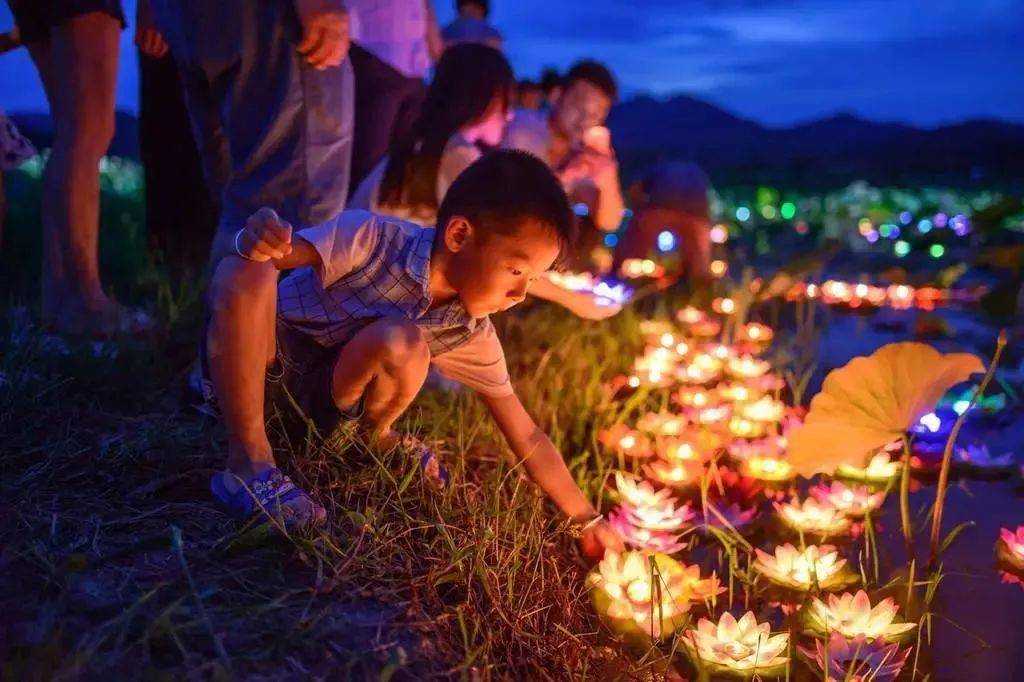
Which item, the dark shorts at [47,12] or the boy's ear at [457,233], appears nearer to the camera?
the boy's ear at [457,233]

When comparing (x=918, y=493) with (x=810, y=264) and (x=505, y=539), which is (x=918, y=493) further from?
(x=810, y=264)

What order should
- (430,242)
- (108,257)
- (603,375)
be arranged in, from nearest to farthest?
1. (430,242)
2. (603,375)
3. (108,257)

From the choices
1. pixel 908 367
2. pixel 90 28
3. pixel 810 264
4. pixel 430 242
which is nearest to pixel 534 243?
Result: pixel 430 242

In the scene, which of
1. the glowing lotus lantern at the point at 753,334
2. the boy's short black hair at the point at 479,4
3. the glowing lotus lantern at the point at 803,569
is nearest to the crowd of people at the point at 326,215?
the glowing lotus lantern at the point at 803,569

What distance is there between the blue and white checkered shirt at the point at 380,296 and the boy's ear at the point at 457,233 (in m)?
0.06

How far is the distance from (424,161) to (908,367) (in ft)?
4.74

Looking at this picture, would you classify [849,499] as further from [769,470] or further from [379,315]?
[379,315]

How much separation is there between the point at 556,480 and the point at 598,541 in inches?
5.7

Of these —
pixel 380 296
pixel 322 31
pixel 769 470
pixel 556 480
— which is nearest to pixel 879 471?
pixel 769 470

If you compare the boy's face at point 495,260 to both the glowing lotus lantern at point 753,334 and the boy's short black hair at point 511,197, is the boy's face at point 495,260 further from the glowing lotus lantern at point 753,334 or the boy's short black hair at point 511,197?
the glowing lotus lantern at point 753,334

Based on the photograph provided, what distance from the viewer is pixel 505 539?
1.72 meters

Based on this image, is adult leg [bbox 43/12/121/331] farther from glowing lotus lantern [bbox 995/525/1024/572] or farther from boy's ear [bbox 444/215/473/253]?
glowing lotus lantern [bbox 995/525/1024/572]

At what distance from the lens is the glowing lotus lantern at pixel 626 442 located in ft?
7.65

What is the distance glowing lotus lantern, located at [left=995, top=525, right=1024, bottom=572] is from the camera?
1.88m
